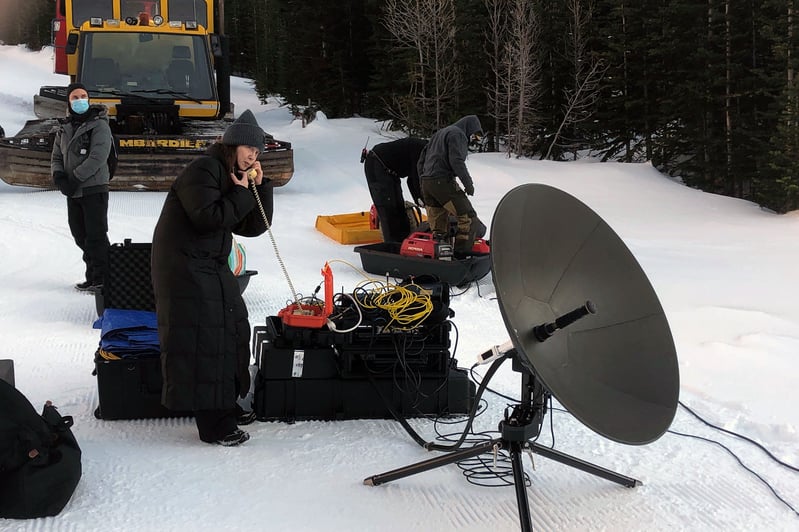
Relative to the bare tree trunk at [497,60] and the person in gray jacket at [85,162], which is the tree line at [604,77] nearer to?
the bare tree trunk at [497,60]

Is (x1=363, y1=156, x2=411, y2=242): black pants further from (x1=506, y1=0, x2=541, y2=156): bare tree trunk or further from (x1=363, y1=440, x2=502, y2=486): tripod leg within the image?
(x1=506, y1=0, x2=541, y2=156): bare tree trunk

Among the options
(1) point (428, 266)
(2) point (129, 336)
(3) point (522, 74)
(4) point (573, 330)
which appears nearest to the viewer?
(4) point (573, 330)

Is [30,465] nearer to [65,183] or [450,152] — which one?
[65,183]

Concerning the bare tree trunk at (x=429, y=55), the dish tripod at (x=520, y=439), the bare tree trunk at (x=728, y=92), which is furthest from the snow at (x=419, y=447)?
the bare tree trunk at (x=429, y=55)

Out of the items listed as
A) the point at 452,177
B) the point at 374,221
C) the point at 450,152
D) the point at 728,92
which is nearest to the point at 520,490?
the point at 450,152

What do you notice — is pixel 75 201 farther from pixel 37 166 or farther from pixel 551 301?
pixel 37 166

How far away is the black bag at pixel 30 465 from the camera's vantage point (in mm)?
2902

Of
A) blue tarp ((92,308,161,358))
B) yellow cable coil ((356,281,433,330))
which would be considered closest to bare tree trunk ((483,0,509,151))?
yellow cable coil ((356,281,433,330))

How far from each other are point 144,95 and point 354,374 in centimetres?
887

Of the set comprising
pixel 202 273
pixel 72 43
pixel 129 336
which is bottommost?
pixel 129 336

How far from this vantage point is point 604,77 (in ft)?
60.6

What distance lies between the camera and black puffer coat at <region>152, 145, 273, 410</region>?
3404 mm

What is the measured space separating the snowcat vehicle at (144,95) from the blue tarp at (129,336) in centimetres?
698

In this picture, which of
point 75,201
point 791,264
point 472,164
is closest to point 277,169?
point 472,164
